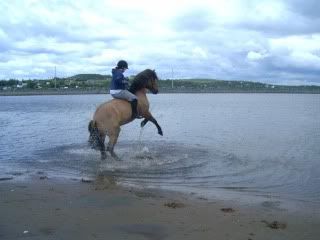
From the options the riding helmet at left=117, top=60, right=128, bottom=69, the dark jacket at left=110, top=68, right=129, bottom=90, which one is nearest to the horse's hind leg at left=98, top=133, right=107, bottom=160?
the dark jacket at left=110, top=68, right=129, bottom=90

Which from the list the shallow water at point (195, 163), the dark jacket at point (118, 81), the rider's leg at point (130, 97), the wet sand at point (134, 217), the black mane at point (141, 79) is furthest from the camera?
the black mane at point (141, 79)

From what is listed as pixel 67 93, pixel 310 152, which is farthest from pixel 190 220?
pixel 67 93

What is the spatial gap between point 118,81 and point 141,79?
0.89 metres

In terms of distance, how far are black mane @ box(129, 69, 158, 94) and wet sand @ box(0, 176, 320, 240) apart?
5.53m

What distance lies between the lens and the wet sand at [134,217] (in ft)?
20.1

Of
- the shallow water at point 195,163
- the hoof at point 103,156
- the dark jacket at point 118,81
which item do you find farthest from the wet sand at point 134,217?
the dark jacket at point 118,81

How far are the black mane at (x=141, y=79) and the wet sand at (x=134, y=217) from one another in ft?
18.1

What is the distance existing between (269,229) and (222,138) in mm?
13973

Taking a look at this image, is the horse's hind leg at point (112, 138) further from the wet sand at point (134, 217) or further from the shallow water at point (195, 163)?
the wet sand at point (134, 217)

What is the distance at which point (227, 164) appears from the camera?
12.9m

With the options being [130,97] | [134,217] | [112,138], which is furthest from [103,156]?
[134,217]

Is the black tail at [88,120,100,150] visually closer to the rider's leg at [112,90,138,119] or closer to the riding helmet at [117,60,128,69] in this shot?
the rider's leg at [112,90,138,119]

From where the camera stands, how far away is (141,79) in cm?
1434

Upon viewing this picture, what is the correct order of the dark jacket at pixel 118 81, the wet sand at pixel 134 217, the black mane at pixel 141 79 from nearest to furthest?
the wet sand at pixel 134 217 → the dark jacket at pixel 118 81 → the black mane at pixel 141 79
